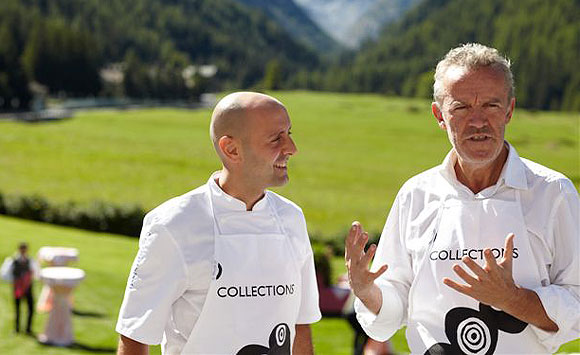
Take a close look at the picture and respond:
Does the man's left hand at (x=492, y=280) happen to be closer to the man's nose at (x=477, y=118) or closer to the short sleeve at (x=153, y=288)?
the man's nose at (x=477, y=118)

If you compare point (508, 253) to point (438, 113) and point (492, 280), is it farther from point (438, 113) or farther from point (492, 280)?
point (438, 113)

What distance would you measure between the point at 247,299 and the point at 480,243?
1079 mm

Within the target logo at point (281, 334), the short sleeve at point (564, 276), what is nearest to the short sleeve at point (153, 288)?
the target logo at point (281, 334)

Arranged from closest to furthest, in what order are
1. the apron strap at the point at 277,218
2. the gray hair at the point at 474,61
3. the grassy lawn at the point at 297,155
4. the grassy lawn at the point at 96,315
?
the gray hair at the point at 474,61
the apron strap at the point at 277,218
the grassy lawn at the point at 96,315
the grassy lawn at the point at 297,155

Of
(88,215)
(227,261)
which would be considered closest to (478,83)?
(227,261)

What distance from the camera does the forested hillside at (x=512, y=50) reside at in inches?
5172

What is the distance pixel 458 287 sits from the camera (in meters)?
3.39

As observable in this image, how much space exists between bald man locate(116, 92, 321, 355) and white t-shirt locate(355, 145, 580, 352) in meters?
0.51

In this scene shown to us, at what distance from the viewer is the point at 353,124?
97.9 meters

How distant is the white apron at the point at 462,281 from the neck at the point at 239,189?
814 mm

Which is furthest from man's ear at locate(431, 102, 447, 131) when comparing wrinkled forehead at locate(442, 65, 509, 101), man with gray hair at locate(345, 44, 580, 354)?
wrinkled forehead at locate(442, 65, 509, 101)

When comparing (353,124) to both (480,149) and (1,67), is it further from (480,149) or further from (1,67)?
(480,149)

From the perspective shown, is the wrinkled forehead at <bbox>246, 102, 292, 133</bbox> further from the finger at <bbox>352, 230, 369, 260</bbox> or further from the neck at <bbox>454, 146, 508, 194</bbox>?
the neck at <bbox>454, 146, 508, 194</bbox>

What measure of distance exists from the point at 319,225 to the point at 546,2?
13559 cm
